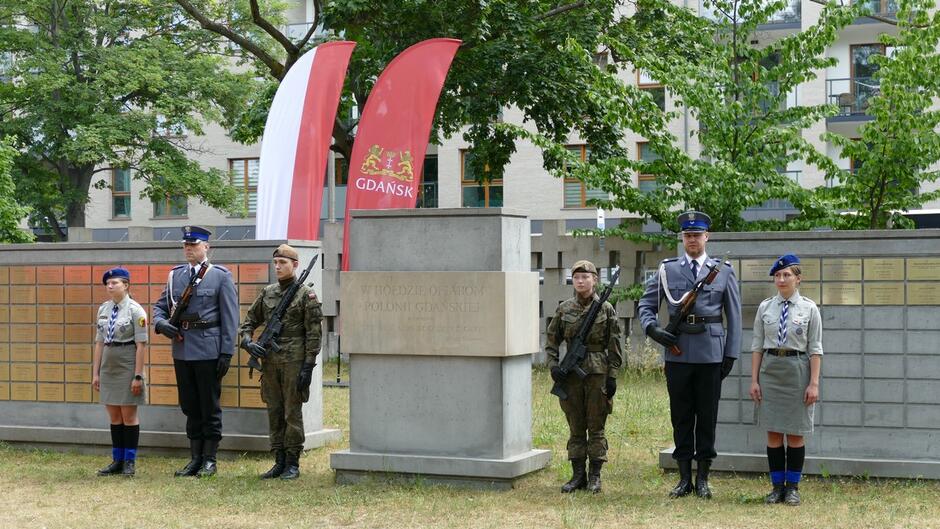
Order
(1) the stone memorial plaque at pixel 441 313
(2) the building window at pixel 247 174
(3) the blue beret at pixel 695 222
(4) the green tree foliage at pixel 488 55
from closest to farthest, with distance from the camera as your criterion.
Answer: (3) the blue beret at pixel 695 222
(1) the stone memorial plaque at pixel 441 313
(4) the green tree foliage at pixel 488 55
(2) the building window at pixel 247 174

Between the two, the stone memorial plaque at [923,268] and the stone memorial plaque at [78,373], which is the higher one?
the stone memorial plaque at [923,268]

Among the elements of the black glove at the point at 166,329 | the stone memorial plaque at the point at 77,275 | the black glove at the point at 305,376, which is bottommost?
the black glove at the point at 305,376

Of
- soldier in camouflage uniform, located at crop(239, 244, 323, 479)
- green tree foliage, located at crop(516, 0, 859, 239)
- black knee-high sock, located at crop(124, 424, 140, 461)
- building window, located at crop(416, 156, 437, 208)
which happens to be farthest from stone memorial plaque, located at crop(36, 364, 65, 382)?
building window, located at crop(416, 156, 437, 208)

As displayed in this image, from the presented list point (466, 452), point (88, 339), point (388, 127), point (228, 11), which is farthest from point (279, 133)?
point (228, 11)

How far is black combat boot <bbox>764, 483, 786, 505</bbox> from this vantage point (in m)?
9.38

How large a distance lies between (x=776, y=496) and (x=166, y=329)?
17.0 ft

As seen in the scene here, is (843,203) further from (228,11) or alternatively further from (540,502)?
(228,11)

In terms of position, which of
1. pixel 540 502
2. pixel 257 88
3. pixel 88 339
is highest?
pixel 257 88

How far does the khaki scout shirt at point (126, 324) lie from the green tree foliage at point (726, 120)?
9.25 meters

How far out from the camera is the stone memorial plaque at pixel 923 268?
397 inches

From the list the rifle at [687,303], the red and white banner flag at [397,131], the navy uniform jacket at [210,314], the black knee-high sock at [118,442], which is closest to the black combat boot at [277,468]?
the navy uniform jacket at [210,314]

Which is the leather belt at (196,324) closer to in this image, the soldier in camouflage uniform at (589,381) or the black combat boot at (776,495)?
the soldier in camouflage uniform at (589,381)

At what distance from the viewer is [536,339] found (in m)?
10.6

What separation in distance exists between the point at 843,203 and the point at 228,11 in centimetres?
1955
